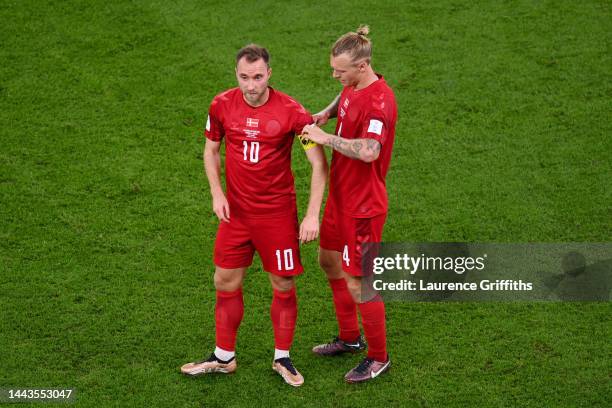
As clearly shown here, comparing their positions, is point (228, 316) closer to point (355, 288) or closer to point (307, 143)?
point (355, 288)

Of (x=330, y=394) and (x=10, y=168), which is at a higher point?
(x=10, y=168)

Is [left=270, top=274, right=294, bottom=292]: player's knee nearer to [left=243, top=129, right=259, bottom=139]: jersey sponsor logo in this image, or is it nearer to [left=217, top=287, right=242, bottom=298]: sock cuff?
[left=217, top=287, right=242, bottom=298]: sock cuff

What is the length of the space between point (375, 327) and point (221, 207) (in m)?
1.07

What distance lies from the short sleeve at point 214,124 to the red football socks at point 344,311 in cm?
107

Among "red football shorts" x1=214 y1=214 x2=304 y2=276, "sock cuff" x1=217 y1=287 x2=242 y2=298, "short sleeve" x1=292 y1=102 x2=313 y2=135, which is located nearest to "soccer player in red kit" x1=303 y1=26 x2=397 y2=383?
Result: "short sleeve" x1=292 y1=102 x2=313 y2=135

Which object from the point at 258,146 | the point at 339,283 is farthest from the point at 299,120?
the point at 339,283

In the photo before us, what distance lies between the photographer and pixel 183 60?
26.1 feet

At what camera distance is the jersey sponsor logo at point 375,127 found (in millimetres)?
4316

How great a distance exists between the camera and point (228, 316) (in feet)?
15.8

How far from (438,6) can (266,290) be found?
4.29 metres

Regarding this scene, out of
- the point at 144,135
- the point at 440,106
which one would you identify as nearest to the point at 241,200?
the point at 144,135

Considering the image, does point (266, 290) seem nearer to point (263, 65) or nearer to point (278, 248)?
point (278, 248)

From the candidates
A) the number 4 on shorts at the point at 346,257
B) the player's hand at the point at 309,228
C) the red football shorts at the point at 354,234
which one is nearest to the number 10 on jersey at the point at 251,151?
the player's hand at the point at 309,228

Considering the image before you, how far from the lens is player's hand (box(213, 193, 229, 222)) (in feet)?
15.0
